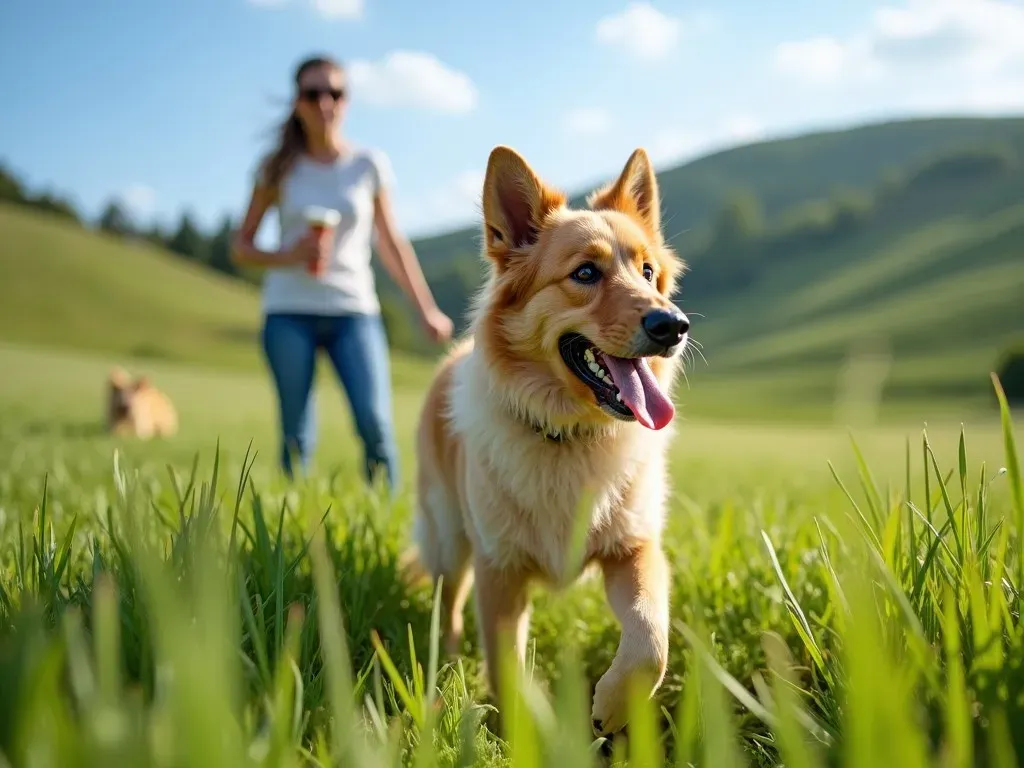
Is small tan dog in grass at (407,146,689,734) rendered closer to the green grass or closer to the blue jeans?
the green grass

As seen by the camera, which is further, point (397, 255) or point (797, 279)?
point (797, 279)

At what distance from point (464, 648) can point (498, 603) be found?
50cm

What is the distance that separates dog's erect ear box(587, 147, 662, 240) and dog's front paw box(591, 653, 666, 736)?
1.96m

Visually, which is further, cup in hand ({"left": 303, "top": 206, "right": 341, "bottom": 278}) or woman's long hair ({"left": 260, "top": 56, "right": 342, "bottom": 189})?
woman's long hair ({"left": 260, "top": 56, "right": 342, "bottom": 189})

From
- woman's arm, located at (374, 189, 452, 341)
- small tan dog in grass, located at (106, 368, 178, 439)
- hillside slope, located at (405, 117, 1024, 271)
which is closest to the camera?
woman's arm, located at (374, 189, 452, 341)

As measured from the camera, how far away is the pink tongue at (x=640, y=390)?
8.75ft

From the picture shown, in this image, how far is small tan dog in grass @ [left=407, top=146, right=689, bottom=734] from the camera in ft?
8.80

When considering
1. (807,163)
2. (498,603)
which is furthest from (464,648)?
(807,163)

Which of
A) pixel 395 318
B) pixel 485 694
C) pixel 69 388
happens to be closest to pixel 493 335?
pixel 485 694

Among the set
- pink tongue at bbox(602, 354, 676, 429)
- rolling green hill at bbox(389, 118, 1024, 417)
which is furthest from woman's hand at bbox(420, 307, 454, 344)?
rolling green hill at bbox(389, 118, 1024, 417)

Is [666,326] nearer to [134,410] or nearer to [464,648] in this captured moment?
[464,648]

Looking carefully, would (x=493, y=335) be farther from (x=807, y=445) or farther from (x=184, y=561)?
(x=807, y=445)

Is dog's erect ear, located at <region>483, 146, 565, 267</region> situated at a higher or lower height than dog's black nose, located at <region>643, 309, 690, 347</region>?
higher

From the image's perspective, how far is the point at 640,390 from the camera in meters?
2.70
